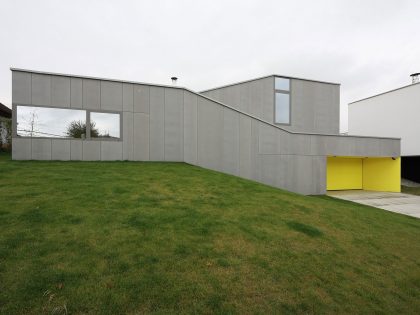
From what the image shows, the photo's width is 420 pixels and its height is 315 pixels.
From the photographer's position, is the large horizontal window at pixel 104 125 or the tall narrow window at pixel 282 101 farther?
the tall narrow window at pixel 282 101

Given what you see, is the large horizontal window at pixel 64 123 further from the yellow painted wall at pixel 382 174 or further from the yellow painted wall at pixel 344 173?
the yellow painted wall at pixel 382 174

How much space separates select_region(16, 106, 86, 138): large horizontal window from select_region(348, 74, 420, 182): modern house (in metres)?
26.0

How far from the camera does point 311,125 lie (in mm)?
18797

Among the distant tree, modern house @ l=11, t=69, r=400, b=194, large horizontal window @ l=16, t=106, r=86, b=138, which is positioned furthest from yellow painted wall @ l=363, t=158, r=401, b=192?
large horizontal window @ l=16, t=106, r=86, b=138

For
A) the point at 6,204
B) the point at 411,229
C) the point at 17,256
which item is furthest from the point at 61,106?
the point at 411,229

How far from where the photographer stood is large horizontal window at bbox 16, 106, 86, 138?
10328mm

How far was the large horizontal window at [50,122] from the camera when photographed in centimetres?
1033

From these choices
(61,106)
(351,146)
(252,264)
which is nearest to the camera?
(252,264)

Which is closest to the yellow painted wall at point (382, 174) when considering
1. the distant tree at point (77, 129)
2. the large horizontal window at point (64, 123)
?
the large horizontal window at point (64, 123)

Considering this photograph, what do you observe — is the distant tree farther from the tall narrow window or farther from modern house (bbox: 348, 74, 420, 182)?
modern house (bbox: 348, 74, 420, 182)

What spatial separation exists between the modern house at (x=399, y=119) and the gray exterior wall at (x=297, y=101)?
6.92 meters

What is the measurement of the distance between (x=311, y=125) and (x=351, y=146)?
11.6 ft

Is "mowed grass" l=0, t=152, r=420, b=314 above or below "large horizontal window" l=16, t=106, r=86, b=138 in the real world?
below

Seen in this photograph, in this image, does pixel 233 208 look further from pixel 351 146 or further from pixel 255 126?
pixel 351 146
